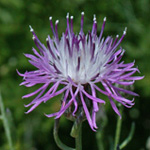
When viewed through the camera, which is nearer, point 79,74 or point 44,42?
point 79,74

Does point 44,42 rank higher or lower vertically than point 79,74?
higher

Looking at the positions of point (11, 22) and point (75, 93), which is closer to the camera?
point (75, 93)

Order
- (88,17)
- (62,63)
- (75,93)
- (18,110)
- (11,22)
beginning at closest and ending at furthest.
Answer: (75,93)
(62,63)
(18,110)
(11,22)
(88,17)

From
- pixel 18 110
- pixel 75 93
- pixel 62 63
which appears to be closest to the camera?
pixel 75 93

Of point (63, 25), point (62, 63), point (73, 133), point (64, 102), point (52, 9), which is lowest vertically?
point (73, 133)

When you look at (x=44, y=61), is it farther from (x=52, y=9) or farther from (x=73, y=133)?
(x=52, y=9)

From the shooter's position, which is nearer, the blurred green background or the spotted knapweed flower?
the spotted knapweed flower

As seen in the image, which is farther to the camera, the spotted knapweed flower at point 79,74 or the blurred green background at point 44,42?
the blurred green background at point 44,42

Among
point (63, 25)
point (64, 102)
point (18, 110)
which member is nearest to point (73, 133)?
point (64, 102)
